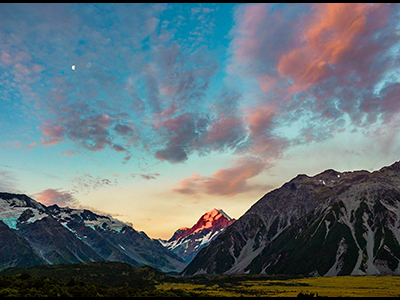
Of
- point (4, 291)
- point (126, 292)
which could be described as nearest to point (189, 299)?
point (126, 292)

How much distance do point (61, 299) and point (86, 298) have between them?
8.69 m

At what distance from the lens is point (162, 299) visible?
93.4 metres

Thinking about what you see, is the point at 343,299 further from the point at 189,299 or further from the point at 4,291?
the point at 4,291

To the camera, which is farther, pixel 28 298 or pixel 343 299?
pixel 343 299

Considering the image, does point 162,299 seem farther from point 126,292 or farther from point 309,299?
point 309,299

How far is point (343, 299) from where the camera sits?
388ft

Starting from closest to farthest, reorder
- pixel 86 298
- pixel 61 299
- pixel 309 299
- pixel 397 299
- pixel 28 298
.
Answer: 1. pixel 28 298
2. pixel 61 299
3. pixel 86 298
4. pixel 309 299
5. pixel 397 299

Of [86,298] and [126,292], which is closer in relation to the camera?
[86,298]

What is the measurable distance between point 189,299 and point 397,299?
Result: 8721 cm

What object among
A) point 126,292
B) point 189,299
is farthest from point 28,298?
point 189,299

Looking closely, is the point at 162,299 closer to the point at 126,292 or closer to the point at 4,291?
the point at 126,292

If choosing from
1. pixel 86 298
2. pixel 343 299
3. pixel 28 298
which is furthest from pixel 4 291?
pixel 343 299

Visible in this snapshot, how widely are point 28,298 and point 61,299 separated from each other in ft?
30.5

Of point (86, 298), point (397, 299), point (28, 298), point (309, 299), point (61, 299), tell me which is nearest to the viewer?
point (28, 298)
